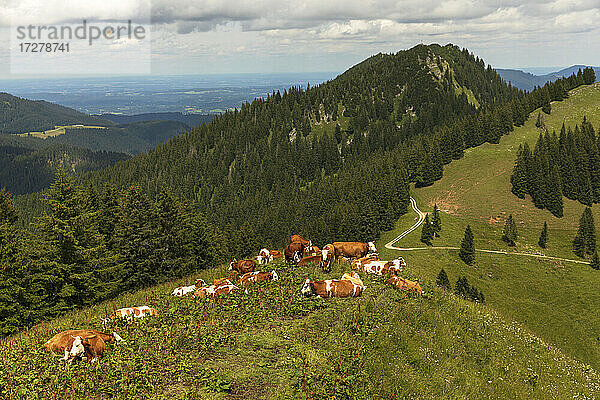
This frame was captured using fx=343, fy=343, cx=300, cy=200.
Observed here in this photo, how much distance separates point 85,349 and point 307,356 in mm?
8524

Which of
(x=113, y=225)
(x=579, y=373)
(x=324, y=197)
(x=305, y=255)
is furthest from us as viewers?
(x=324, y=197)

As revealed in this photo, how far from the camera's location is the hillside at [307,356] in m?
11.8

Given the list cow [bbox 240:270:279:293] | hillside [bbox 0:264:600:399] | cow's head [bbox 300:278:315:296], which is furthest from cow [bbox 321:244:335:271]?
hillside [bbox 0:264:600:399]

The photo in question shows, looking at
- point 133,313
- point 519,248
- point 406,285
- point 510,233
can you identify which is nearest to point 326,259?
point 406,285

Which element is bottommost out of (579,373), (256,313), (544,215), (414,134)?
(544,215)

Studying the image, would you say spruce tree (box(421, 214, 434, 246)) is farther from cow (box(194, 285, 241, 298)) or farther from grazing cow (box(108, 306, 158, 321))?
grazing cow (box(108, 306, 158, 321))

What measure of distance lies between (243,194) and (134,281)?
137 m

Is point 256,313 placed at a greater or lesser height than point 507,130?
lesser

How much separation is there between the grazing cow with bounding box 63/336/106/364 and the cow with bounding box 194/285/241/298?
657 cm

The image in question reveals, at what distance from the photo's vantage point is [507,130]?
129000mm

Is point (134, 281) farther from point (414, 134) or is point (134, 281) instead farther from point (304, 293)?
point (414, 134)

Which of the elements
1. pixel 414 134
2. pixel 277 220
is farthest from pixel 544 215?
pixel 414 134

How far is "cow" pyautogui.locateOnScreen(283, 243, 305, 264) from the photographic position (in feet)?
86.6

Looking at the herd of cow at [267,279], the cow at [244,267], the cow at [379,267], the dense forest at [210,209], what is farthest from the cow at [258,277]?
the dense forest at [210,209]
